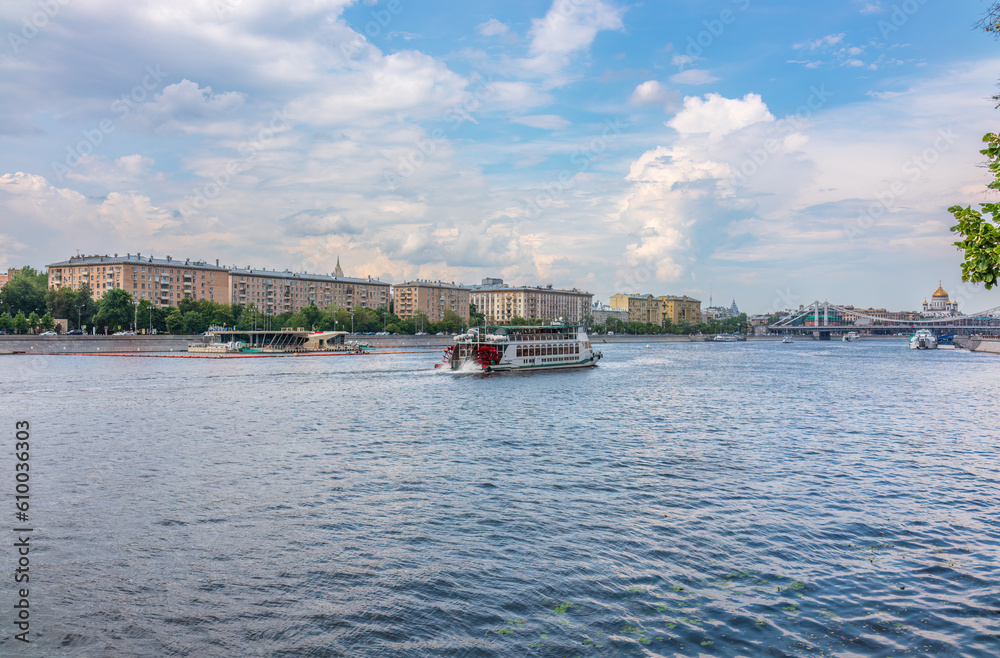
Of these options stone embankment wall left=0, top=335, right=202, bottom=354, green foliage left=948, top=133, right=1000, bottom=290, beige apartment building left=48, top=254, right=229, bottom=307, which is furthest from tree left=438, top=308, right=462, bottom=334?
green foliage left=948, top=133, right=1000, bottom=290

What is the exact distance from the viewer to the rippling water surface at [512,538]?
9141 millimetres

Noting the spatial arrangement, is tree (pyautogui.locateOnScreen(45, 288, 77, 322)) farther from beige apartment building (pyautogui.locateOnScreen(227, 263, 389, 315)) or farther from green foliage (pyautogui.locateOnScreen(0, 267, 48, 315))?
beige apartment building (pyautogui.locateOnScreen(227, 263, 389, 315))

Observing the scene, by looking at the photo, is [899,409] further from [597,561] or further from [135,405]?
Result: [135,405]

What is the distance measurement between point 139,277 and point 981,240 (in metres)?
158

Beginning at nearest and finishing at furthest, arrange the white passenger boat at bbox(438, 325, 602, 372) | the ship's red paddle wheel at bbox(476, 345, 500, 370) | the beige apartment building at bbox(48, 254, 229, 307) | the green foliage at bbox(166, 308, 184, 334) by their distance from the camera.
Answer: the ship's red paddle wheel at bbox(476, 345, 500, 370)
the white passenger boat at bbox(438, 325, 602, 372)
the green foliage at bbox(166, 308, 184, 334)
the beige apartment building at bbox(48, 254, 229, 307)

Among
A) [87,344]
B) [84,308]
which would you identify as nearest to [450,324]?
[84,308]

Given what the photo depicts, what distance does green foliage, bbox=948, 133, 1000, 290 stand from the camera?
23.2 ft

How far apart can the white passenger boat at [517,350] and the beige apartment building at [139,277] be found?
98830 millimetres

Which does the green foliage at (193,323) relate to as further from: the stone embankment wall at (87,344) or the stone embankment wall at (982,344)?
the stone embankment wall at (982,344)

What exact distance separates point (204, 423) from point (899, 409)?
3757 centimetres

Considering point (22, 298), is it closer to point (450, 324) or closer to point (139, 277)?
point (139, 277)

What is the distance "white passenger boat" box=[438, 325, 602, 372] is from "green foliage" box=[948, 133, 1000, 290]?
57.9 metres

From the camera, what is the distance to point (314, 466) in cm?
2017

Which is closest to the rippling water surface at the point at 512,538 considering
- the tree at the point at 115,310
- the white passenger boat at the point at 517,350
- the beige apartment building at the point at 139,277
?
the white passenger boat at the point at 517,350
